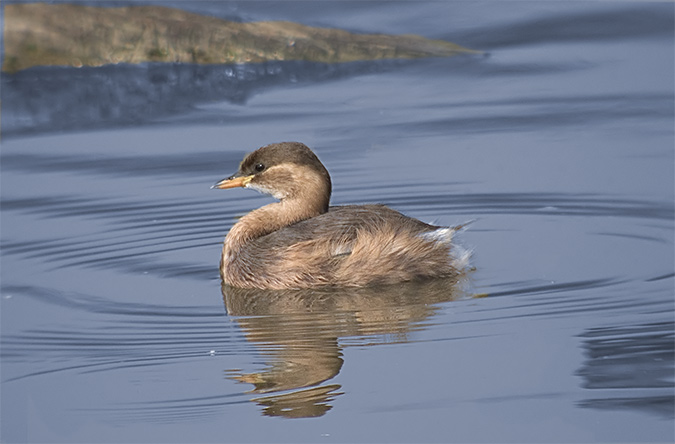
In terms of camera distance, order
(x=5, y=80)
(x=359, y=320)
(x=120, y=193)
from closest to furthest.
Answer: (x=359, y=320), (x=120, y=193), (x=5, y=80)

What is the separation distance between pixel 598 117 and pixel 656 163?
1.64 metres

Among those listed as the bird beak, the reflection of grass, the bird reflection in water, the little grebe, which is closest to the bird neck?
the little grebe

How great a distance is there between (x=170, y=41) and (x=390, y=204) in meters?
5.31

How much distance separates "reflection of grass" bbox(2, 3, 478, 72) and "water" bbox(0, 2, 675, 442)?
0.86 ft

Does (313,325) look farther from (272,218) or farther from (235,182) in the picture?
(235,182)

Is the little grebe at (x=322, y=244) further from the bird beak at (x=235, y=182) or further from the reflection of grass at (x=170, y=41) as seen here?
the reflection of grass at (x=170, y=41)

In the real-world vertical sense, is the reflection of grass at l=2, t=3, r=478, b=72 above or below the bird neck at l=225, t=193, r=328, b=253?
above

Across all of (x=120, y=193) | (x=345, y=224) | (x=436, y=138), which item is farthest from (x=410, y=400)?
(x=436, y=138)

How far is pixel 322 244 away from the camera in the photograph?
7.16 metres

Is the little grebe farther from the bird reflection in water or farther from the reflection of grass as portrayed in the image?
the reflection of grass

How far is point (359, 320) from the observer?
6375 mm

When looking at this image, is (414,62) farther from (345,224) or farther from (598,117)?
(345,224)

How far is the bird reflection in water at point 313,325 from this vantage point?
17.5 ft

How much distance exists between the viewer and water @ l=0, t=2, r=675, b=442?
531 cm
